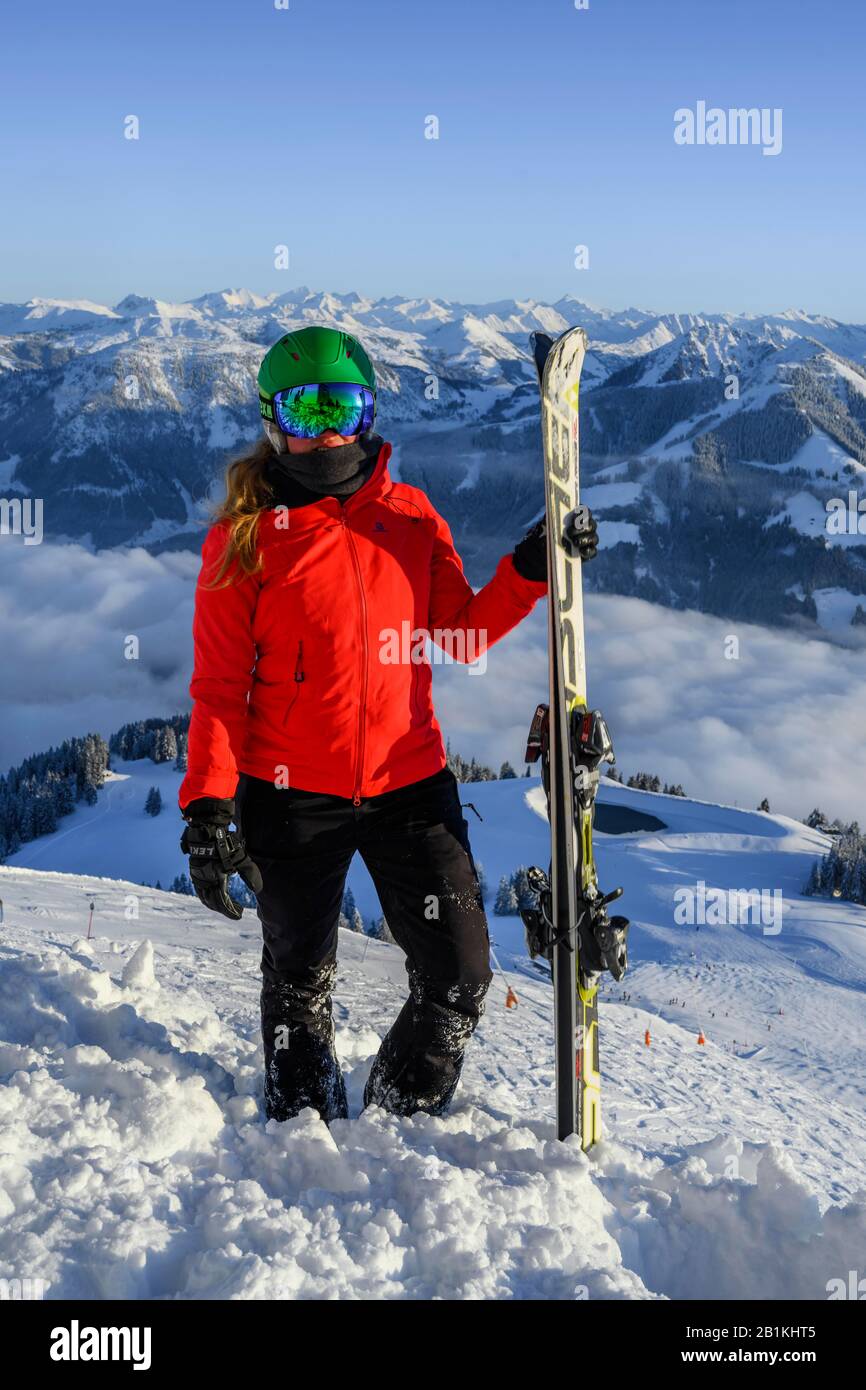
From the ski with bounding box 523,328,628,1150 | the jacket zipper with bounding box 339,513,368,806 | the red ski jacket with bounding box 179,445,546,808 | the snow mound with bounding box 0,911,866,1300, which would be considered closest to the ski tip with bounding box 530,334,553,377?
the ski with bounding box 523,328,628,1150

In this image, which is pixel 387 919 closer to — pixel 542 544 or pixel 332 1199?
pixel 332 1199

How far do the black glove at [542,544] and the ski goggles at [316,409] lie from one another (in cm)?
86

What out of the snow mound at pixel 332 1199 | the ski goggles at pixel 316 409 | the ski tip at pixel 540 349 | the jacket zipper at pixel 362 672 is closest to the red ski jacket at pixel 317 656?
the jacket zipper at pixel 362 672

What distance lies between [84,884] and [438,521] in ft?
53.5

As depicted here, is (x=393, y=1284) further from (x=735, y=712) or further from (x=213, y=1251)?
(x=735, y=712)

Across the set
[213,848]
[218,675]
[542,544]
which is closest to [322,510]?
[218,675]

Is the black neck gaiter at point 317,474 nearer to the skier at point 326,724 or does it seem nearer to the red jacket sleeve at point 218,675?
the skier at point 326,724

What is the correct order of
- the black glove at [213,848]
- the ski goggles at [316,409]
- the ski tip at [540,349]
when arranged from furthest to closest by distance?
the ski tip at [540,349]
the ski goggles at [316,409]
the black glove at [213,848]

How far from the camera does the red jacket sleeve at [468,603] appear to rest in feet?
13.4

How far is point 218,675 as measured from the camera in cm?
370

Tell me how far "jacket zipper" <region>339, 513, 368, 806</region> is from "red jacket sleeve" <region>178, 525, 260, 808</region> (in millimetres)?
390

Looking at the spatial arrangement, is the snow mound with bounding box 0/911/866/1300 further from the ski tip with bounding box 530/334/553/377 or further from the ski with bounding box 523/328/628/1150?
the ski tip with bounding box 530/334/553/377

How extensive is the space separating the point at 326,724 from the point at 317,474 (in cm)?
98
